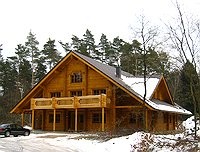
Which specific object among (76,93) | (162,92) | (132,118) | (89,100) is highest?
(162,92)

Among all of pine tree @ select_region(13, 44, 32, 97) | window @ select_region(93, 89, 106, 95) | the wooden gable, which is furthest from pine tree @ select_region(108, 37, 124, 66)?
window @ select_region(93, 89, 106, 95)

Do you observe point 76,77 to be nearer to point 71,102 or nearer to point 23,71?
point 71,102

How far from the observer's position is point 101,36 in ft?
218

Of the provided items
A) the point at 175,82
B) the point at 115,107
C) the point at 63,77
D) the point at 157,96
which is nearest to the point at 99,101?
the point at 115,107

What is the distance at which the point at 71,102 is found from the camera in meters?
33.8

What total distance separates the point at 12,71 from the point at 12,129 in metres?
33.3

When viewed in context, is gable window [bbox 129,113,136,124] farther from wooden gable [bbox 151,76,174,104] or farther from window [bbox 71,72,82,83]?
window [bbox 71,72,82,83]

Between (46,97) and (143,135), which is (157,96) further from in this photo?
(143,135)

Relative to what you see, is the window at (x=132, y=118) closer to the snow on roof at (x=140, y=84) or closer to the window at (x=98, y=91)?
the snow on roof at (x=140, y=84)

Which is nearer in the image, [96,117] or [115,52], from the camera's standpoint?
[96,117]

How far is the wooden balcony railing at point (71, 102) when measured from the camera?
32.2m

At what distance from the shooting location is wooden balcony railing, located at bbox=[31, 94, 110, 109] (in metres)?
32.2

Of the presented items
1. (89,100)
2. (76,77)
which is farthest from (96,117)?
(76,77)

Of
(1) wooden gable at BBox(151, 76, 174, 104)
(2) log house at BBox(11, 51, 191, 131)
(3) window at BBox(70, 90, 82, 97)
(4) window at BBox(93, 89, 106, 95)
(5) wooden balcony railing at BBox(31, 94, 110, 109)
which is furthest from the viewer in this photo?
(1) wooden gable at BBox(151, 76, 174, 104)
